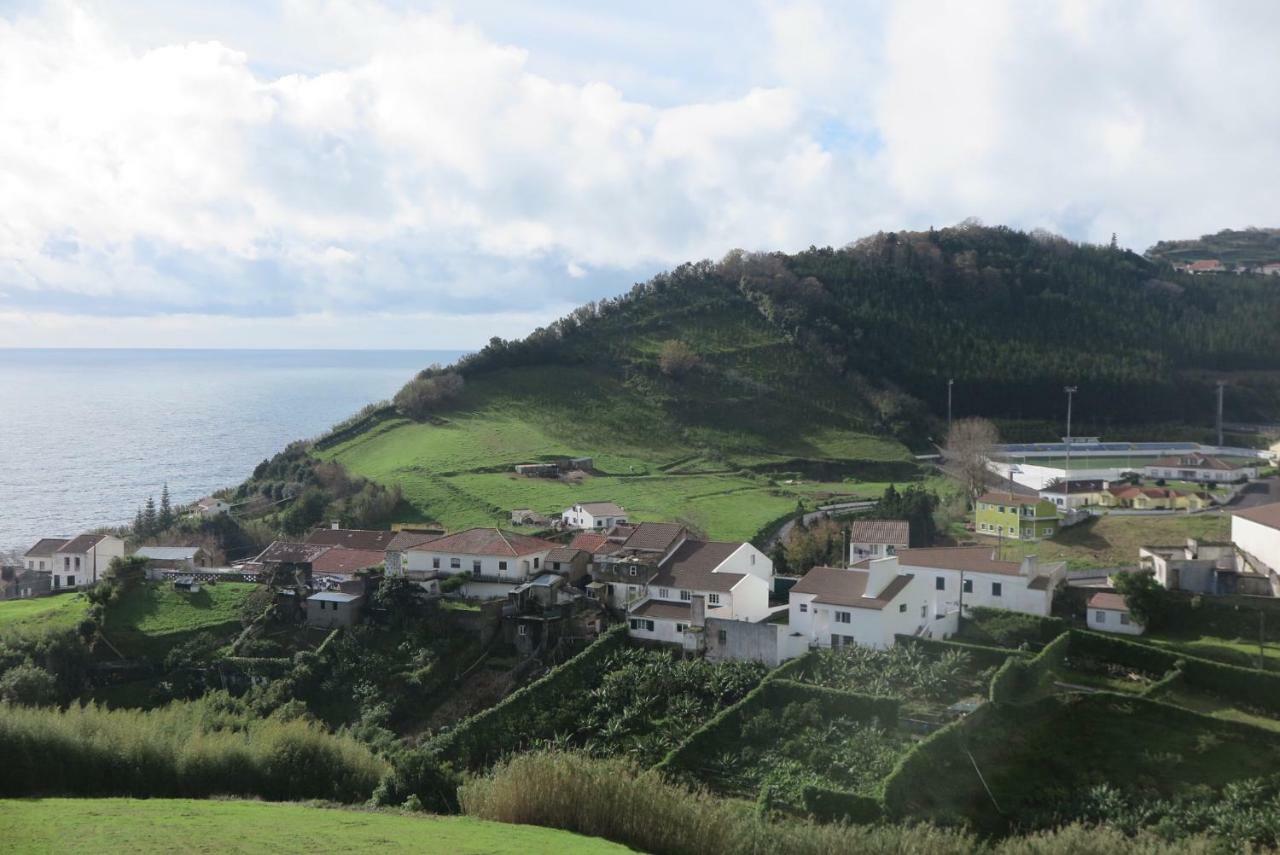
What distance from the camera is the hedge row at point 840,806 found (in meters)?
21.0

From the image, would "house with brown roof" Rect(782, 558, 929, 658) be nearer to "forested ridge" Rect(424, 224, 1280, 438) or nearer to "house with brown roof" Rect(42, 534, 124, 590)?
"house with brown roof" Rect(42, 534, 124, 590)

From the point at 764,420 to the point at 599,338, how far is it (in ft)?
63.1

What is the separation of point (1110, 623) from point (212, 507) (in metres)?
46.6

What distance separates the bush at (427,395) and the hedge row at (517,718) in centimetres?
4569

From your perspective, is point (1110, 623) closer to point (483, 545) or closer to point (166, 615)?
point (483, 545)

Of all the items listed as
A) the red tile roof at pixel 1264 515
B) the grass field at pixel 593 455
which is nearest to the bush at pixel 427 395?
the grass field at pixel 593 455

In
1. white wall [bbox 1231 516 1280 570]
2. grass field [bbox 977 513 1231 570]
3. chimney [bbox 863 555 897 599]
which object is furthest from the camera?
grass field [bbox 977 513 1231 570]

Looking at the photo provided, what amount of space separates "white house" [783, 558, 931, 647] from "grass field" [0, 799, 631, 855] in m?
12.1

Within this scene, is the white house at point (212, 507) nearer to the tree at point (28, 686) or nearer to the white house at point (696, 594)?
the tree at point (28, 686)

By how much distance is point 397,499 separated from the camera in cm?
5444

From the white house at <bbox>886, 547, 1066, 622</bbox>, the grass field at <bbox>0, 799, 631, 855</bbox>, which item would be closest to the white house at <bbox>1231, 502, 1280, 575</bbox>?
the white house at <bbox>886, 547, 1066, 622</bbox>

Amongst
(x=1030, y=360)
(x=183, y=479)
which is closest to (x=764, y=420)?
(x=1030, y=360)

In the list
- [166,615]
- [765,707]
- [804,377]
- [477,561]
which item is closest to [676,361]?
[804,377]

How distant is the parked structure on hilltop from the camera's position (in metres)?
42.8
